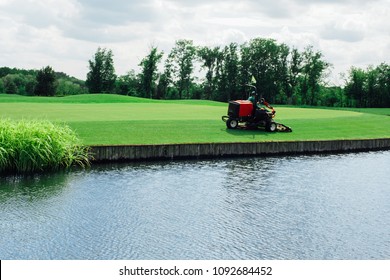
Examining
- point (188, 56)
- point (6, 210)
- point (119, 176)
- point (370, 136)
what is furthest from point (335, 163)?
point (188, 56)

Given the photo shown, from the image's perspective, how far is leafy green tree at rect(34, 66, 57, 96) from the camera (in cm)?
6838

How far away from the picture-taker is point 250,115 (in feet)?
89.0

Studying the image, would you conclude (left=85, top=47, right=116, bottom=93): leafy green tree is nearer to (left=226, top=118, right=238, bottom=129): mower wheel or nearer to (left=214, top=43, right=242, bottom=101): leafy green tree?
(left=214, top=43, right=242, bottom=101): leafy green tree

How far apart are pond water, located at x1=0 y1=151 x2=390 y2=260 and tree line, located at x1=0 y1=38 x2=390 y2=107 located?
5343 centimetres

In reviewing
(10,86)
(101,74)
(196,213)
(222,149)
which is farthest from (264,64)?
(196,213)

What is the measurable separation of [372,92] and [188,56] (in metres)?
26.5

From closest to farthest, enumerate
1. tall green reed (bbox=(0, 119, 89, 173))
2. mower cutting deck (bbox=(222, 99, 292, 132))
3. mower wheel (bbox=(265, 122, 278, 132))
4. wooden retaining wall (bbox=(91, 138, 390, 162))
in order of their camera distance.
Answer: tall green reed (bbox=(0, 119, 89, 173)), wooden retaining wall (bbox=(91, 138, 390, 162)), mower cutting deck (bbox=(222, 99, 292, 132)), mower wheel (bbox=(265, 122, 278, 132))

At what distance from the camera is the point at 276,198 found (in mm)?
15422

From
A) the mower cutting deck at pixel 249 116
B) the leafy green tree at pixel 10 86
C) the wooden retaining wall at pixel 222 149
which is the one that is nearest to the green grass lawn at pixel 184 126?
the mower cutting deck at pixel 249 116

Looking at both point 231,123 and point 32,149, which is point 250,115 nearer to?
point 231,123

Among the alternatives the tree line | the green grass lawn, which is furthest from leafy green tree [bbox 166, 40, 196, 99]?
the green grass lawn

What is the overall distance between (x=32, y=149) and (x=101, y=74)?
195 feet

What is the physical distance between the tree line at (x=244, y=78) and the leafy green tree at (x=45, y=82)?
397 millimetres
